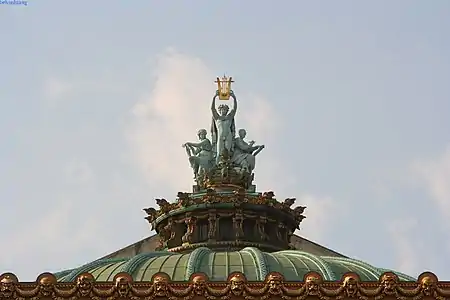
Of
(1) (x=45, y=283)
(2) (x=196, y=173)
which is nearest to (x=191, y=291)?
(1) (x=45, y=283)

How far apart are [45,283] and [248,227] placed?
68.0ft

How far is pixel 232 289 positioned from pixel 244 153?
85.0 ft

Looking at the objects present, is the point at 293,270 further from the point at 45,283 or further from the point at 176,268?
the point at 45,283

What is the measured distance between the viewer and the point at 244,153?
6250 centimetres

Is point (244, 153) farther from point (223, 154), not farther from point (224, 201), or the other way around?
point (224, 201)

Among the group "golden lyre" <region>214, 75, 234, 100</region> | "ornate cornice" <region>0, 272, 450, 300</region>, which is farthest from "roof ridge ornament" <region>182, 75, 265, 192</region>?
"ornate cornice" <region>0, 272, 450, 300</region>

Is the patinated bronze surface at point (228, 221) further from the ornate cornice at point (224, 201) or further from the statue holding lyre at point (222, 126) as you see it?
the statue holding lyre at point (222, 126)

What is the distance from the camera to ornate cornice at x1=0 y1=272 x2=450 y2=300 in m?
37.1

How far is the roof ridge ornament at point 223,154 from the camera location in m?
60.2

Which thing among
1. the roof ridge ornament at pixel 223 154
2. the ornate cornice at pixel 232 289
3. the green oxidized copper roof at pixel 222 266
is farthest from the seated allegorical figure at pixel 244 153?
the ornate cornice at pixel 232 289

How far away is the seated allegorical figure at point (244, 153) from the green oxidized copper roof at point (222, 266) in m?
15.4

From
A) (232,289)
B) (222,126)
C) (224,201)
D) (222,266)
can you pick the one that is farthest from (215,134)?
(232,289)

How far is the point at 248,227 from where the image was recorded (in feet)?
185

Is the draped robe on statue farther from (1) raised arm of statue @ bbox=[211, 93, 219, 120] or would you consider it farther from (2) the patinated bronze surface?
(2) the patinated bronze surface
